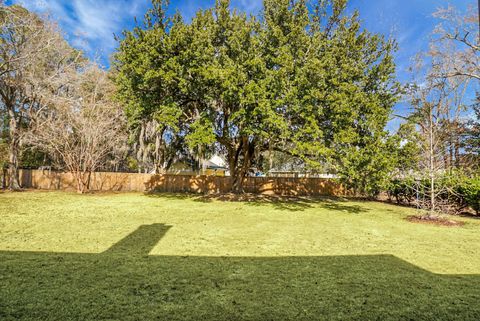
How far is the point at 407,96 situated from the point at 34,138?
17.9 metres

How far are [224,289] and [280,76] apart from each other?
8002 mm

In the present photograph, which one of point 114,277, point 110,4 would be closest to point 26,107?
point 110,4

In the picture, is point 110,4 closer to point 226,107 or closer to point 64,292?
point 226,107

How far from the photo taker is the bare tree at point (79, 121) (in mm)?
15266

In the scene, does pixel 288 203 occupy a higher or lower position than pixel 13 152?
lower

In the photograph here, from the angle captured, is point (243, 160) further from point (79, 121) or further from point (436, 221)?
point (436, 221)

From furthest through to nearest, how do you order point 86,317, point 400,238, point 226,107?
point 226,107 → point 400,238 → point 86,317

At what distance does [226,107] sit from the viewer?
1247 centimetres

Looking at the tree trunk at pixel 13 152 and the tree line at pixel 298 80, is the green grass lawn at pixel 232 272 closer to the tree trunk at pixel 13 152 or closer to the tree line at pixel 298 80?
the tree line at pixel 298 80

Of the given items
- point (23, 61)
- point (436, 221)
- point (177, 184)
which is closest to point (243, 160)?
point (177, 184)

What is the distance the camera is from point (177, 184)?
19.7 meters

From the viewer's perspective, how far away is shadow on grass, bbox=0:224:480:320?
8.98ft

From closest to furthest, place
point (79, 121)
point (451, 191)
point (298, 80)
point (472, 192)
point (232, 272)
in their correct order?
point (232, 272)
point (451, 191)
point (298, 80)
point (472, 192)
point (79, 121)

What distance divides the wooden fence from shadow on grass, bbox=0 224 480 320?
47.9ft
